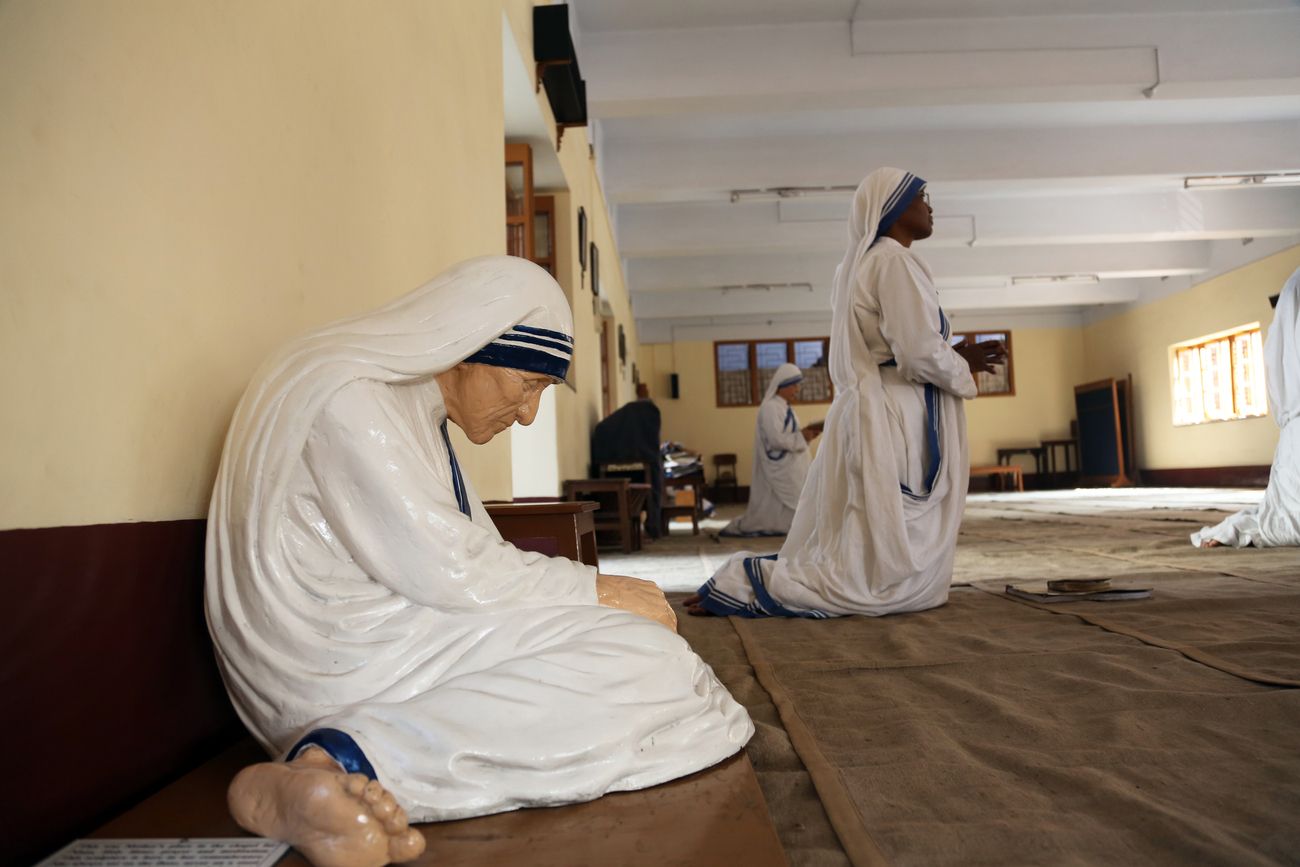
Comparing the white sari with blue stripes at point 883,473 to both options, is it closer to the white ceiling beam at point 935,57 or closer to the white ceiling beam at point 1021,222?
the white ceiling beam at point 935,57

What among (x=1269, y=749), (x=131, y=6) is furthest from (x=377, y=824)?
(x=1269, y=749)

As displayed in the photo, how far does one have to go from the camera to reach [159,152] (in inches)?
57.4

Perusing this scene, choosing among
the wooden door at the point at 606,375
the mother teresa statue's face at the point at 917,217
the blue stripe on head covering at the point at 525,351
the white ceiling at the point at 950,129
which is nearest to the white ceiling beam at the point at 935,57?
the white ceiling at the point at 950,129

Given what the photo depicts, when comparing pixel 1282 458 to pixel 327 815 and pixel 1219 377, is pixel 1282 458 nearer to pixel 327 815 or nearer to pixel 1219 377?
pixel 327 815

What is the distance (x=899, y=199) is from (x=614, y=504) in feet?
12.1

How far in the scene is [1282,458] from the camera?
5.00m

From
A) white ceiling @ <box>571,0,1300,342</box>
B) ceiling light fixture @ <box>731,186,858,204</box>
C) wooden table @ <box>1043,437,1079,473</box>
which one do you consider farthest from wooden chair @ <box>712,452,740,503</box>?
ceiling light fixture @ <box>731,186,858,204</box>

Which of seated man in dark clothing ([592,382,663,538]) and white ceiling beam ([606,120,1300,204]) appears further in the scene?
white ceiling beam ([606,120,1300,204])

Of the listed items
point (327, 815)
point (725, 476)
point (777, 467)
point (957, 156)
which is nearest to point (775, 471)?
point (777, 467)

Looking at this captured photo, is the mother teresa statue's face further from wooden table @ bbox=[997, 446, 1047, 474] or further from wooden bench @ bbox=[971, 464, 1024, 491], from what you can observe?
wooden table @ bbox=[997, 446, 1047, 474]

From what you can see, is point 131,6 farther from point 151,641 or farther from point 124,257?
point 151,641

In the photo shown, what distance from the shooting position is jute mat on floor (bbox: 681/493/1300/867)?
130 cm

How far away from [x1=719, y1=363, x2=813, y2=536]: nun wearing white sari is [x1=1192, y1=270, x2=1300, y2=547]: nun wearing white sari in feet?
11.5

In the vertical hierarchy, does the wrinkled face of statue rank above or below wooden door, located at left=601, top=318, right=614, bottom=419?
below
